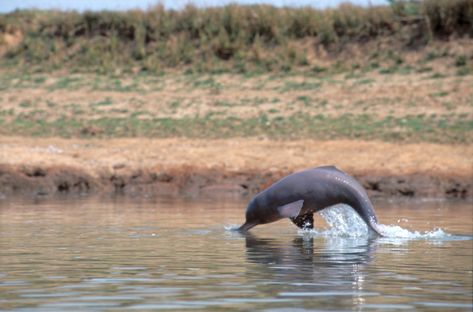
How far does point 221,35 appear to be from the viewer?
3394 centimetres

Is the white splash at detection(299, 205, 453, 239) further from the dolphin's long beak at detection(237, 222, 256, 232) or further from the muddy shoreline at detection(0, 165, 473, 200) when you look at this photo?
the muddy shoreline at detection(0, 165, 473, 200)

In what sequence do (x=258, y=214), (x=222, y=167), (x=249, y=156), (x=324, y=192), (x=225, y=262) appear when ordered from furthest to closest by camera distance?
(x=249, y=156), (x=222, y=167), (x=258, y=214), (x=324, y=192), (x=225, y=262)

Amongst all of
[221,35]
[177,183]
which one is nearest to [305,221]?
[177,183]

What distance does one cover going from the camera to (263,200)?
14.7 m

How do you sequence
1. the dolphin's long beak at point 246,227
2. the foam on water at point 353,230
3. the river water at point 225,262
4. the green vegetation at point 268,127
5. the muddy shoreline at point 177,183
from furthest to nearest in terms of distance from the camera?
the green vegetation at point 268,127
the muddy shoreline at point 177,183
the dolphin's long beak at point 246,227
the foam on water at point 353,230
the river water at point 225,262

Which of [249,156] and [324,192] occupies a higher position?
[249,156]

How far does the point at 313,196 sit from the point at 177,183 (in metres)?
9.15

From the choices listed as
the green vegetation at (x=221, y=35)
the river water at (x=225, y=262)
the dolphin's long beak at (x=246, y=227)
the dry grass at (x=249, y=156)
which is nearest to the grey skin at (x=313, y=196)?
the dolphin's long beak at (x=246, y=227)

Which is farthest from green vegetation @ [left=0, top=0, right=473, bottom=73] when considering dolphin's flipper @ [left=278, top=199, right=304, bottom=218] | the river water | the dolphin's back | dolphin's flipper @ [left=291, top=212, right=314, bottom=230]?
dolphin's flipper @ [left=278, top=199, right=304, bottom=218]

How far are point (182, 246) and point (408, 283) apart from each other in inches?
145

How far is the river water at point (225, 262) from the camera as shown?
9.01 m

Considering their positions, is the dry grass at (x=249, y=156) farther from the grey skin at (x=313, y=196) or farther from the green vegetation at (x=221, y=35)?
the grey skin at (x=313, y=196)

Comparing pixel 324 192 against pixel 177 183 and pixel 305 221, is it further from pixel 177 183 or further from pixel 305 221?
pixel 177 183

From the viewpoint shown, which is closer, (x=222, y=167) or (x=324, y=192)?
(x=324, y=192)
